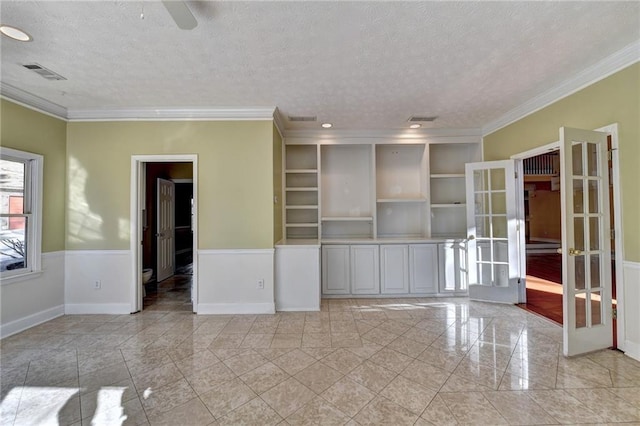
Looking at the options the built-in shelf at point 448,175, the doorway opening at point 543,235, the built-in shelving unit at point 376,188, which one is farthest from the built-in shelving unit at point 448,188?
the doorway opening at point 543,235

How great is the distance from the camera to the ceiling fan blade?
1547 millimetres

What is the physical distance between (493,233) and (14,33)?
551 centimetres

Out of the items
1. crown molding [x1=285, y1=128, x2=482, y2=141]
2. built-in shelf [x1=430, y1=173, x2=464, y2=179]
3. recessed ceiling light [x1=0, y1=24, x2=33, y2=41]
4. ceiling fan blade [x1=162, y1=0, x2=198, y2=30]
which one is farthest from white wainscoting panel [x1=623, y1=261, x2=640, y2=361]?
recessed ceiling light [x1=0, y1=24, x2=33, y2=41]

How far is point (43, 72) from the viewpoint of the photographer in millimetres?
2678

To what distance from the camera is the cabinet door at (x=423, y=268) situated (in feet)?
14.0

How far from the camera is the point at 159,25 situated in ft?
6.66

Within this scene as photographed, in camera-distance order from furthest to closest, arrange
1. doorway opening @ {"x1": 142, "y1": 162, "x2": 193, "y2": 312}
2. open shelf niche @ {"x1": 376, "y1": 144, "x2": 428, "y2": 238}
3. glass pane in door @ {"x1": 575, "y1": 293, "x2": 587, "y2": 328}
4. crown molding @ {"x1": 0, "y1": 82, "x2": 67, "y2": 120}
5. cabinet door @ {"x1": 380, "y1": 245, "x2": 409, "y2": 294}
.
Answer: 1. open shelf niche @ {"x1": 376, "y1": 144, "x2": 428, "y2": 238}
2. doorway opening @ {"x1": 142, "y1": 162, "x2": 193, "y2": 312}
3. cabinet door @ {"x1": 380, "y1": 245, "x2": 409, "y2": 294}
4. crown molding @ {"x1": 0, "y1": 82, "x2": 67, "y2": 120}
5. glass pane in door @ {"x1": 575, "y1": 293, "x2": 587, "y2": 328}

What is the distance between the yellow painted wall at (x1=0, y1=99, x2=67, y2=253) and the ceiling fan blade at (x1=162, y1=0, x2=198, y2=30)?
2826 mm

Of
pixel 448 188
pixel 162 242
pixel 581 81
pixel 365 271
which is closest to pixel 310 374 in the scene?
pixel 365 271

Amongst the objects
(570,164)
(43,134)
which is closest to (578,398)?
(570,164)

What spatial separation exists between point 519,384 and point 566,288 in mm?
1018

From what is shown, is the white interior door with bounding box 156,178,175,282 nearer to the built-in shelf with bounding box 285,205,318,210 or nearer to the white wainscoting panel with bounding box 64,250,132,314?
the white wainscoting panel with bounding box 64,250,132,314

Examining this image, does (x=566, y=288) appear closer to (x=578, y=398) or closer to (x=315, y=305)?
(x=578, y=398)

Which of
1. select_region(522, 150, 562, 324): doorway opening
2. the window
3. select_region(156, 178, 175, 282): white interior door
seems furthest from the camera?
select_region(156, 178, 175, 282): white interior door
